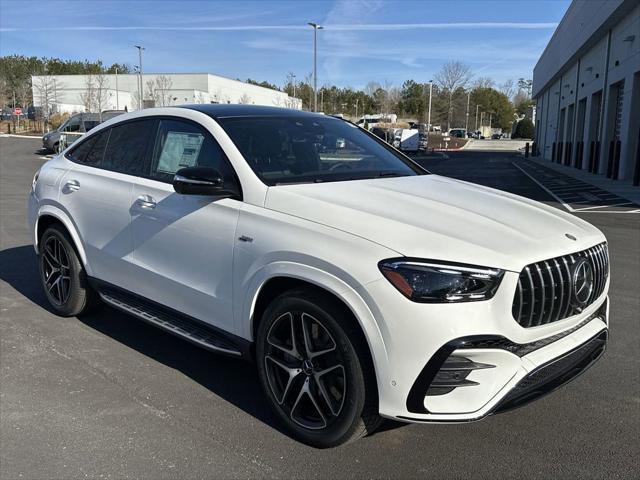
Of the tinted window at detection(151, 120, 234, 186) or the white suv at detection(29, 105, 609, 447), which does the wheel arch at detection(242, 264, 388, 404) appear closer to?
the white suv at detection(29, 105, 609, 447)

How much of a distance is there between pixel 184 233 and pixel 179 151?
683 millimetres

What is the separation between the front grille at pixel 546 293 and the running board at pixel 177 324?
1642 millimetres

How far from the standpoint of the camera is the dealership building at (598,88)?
2212cm

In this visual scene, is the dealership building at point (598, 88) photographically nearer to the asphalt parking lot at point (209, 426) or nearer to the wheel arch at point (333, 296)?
the asphalt parking lot at point (209, 426)

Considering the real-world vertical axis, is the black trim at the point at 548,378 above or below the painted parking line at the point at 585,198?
above

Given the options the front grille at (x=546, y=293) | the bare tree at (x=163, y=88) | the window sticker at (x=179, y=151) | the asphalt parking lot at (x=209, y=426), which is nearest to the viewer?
the front grille at (x=546, y=293)

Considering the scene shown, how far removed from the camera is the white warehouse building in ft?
245

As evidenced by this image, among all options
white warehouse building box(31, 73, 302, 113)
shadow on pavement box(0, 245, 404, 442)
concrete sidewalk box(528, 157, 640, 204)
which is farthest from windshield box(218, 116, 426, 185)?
white warehouse building box(31, 73, 302, 113)

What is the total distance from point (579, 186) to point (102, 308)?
61.4 ft

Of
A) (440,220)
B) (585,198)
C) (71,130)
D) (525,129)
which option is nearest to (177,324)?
(440,220)

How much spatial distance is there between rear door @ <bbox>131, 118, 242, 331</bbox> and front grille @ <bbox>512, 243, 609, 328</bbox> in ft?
5.25

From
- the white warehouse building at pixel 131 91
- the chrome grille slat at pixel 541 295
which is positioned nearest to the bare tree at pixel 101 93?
the white warehouse building at pixel 131 91

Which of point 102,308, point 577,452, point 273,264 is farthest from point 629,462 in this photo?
point 102,308

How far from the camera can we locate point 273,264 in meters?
3.11
